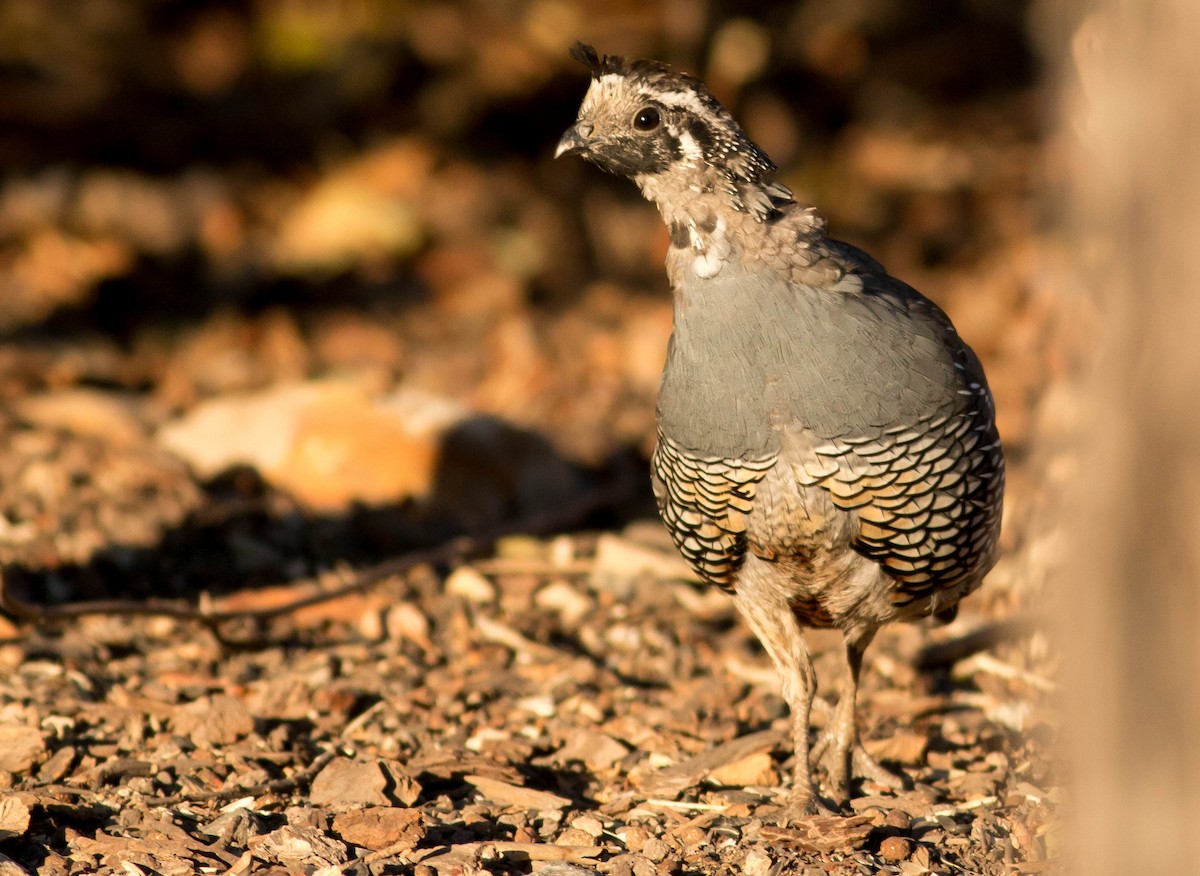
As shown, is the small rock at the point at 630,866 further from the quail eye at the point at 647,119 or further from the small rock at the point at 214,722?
the quail eye at the point at 647,119

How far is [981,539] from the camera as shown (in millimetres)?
4484

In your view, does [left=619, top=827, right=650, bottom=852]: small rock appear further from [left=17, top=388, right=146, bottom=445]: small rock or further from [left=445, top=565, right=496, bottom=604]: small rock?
[left=17, top=388, right=146, bottom=445]: small rock

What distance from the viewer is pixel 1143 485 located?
8.69ft

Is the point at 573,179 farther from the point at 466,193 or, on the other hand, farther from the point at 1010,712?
the point at 1010,712

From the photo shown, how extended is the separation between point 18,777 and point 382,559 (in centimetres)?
241

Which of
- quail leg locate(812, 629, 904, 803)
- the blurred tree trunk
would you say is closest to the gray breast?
quail leg locate(812, 629, 904, 803)

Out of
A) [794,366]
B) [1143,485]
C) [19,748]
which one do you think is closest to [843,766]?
[794,366]

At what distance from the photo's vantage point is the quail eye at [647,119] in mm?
4367

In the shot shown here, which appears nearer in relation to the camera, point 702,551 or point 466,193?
point 702,551

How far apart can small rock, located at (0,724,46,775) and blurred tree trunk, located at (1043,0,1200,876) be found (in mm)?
3057

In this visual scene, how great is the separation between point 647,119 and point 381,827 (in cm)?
220

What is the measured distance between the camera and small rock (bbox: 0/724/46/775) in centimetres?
436

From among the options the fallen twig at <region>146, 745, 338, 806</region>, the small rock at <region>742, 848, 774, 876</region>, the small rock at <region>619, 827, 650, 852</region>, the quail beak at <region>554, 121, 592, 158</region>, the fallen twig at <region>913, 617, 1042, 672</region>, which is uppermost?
the quail beak at <region>554, 121, 592, 158</region>

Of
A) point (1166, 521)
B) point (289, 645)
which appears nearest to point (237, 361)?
point (289, 645)
